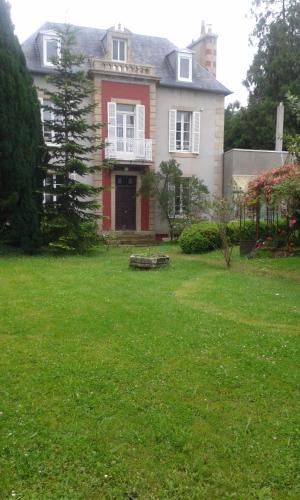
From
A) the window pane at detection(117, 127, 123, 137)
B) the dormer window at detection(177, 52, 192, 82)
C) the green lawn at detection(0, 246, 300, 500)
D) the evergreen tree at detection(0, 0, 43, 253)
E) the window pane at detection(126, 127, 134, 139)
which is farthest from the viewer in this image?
the dormer window at detection(177, 52, 192, 82)

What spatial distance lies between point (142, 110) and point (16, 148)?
28.6 ft

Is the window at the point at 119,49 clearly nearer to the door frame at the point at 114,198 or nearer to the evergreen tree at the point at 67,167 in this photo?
the door frame at the point at 114,198

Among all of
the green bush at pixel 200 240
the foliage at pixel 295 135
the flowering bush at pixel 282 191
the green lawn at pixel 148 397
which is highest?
the foliage at pixel 295 135

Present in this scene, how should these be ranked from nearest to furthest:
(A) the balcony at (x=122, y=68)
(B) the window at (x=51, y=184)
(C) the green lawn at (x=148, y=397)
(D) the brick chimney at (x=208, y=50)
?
(C) the green lawn at (x=148, y=397) < (B) the window at (x=51, y=184) < (A) the balcony at (x=122, y=68) < (D) the brick chimney at (x=208, y=50)

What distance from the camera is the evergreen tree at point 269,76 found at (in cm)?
2498

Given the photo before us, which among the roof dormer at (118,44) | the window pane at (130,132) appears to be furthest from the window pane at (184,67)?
the window pane at (130,132)

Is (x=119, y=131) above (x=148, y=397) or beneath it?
above

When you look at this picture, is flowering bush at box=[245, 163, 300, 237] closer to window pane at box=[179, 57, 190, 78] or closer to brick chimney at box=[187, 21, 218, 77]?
window pane at box=[179, 57, 190, 78]

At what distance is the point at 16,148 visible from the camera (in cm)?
1107

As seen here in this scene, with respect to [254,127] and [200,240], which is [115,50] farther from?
[254,127]

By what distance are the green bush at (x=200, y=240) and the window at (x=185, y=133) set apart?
23.3ft

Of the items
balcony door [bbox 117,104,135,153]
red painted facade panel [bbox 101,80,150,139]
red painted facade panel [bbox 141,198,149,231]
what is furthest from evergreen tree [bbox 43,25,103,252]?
red painted facade panel [bbox 141,198,149,231]

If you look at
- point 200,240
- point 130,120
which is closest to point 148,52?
point 130,120

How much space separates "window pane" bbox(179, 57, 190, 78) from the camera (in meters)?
19.5
